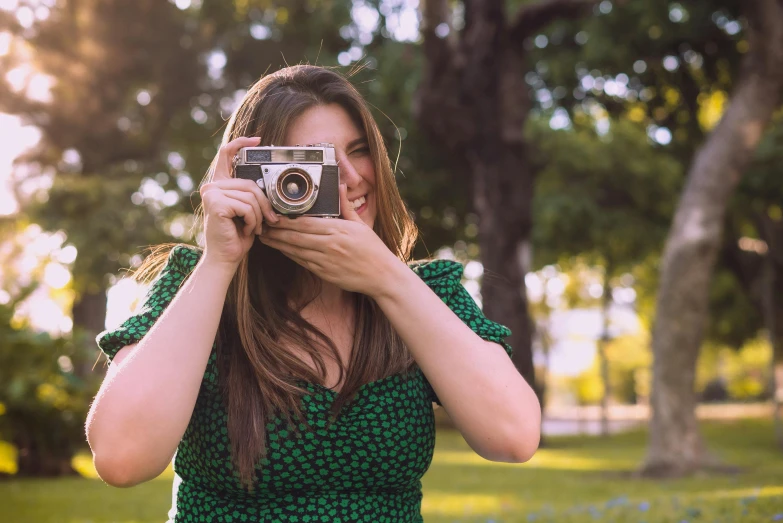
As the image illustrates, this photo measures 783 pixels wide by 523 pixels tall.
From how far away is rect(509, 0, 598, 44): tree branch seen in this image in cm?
1112

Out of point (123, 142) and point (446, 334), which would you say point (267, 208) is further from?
point (123, 142)

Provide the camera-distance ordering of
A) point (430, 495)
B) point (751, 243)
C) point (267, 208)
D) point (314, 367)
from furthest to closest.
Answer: point (751, 243)
point (430, 495)
point (314, 367)
point (267, 208)

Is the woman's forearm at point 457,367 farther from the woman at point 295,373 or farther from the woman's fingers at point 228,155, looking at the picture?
the woman's fingers at point 228,155

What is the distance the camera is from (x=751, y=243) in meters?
21.4

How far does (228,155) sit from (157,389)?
591mm

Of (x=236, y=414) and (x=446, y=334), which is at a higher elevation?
(x=446, y=334)

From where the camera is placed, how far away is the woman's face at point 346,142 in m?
2.24

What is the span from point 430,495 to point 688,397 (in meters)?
3.52

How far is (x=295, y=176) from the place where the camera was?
6.66ft

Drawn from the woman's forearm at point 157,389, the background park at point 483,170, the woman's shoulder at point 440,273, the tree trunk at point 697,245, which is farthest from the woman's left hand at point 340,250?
the tree trunk at point 697,245

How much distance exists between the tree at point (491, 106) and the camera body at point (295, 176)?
9448 mm

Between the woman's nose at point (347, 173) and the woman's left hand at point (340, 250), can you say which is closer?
the woman's left hand at point (340, 250)

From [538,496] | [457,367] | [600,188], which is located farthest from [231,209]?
[600,188]

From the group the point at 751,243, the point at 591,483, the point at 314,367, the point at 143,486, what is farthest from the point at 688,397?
the point at 751,243
